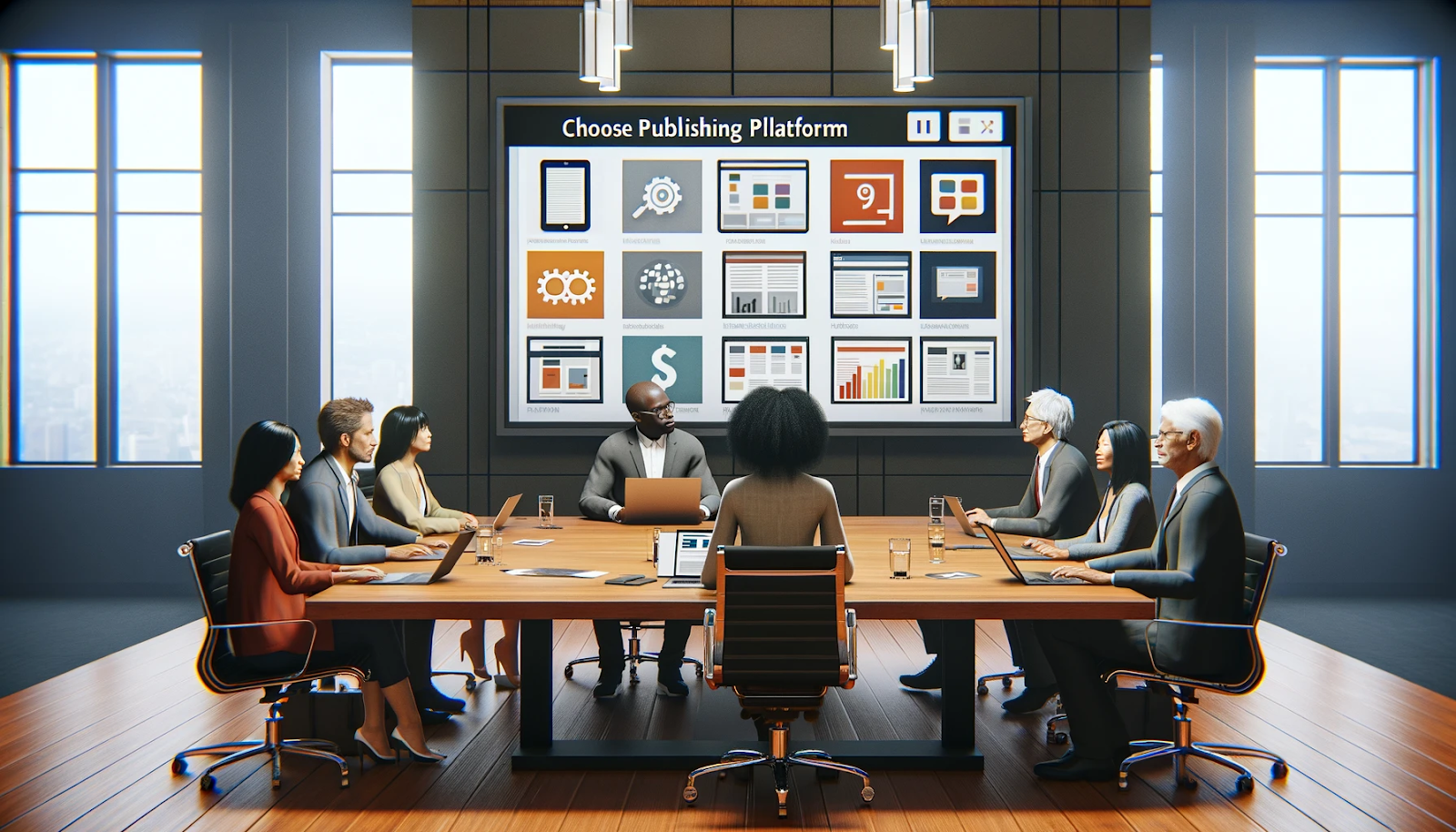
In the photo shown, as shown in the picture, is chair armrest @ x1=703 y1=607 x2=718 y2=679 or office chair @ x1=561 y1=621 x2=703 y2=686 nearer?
chair armrest @ x1=703 y1=607 x2=718 y2=679

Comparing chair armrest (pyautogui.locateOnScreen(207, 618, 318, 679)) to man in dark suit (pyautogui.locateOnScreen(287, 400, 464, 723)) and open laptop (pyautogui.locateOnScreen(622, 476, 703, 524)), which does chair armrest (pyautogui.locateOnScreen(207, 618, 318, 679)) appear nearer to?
man in dark suit (pyautogui.locateOnScreen(287, 400, 464, 723))

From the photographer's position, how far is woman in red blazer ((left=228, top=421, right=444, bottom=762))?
122 inches

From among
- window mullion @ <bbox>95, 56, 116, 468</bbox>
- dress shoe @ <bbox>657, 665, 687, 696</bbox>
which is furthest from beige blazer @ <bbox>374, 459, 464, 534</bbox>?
window mullion @ <bbox>95, 56, 116, 468</bbox>

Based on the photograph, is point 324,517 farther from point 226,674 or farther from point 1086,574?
point 1086,574

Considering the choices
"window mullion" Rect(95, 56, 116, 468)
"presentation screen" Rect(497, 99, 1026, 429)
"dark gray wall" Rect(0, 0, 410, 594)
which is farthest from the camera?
"window mullion" Rect(95, 56, 116, 468)

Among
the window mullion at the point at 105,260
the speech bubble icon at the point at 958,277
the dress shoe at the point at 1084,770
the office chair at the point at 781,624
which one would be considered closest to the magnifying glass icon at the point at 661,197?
the speech bubble icon at the point at 958,277

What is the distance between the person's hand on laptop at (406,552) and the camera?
3.64 meters

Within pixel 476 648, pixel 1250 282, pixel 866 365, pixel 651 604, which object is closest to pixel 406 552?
pixel 476 648

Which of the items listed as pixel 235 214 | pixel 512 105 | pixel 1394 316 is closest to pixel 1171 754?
pixel 512 105

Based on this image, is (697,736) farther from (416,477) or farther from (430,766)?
(416,477)

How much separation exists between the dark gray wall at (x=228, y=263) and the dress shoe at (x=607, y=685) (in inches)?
137

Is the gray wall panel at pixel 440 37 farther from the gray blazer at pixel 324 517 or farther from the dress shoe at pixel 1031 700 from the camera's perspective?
the dress shoe at pixel 1031 700

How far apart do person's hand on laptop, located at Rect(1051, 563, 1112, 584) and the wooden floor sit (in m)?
0.73

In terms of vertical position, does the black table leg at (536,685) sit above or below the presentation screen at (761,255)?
below
